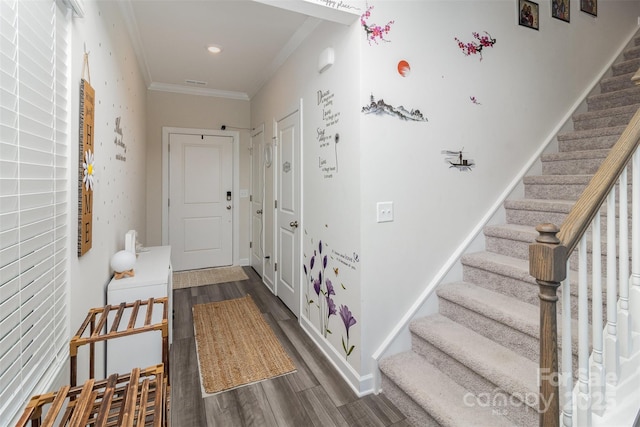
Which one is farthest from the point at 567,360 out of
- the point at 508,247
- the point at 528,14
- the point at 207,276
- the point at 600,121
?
Answer: the point at 207,276

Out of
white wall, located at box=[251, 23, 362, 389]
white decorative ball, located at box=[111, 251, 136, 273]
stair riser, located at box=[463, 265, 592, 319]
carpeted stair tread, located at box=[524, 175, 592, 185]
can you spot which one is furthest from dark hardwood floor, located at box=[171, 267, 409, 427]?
carpeted stair tread, located at box=[524, 175, 592, 185]

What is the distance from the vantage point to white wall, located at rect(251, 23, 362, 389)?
77.6 inches

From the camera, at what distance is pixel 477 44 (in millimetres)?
2273

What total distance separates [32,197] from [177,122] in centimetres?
372

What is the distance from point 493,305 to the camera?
1876 millimetres

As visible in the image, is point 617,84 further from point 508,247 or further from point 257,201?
point 257,201

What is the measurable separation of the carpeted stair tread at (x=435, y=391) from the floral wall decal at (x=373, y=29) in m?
1.99

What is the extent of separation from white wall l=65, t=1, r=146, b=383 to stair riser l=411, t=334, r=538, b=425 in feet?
6.20

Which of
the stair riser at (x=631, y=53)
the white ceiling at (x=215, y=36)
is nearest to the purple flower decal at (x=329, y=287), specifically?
the white ceiling at (x=215, y=36)

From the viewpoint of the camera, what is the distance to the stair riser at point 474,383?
4.66ft

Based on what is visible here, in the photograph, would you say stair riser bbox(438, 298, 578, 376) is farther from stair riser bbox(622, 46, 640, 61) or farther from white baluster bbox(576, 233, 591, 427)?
stair riser bbox(622, 46, 640, 61)

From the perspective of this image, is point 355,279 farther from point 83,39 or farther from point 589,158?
point 589,158

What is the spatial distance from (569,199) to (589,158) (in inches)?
15.7

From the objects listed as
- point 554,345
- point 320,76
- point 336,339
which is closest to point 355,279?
point 336,339
